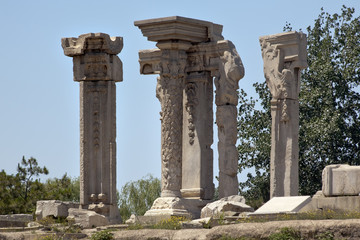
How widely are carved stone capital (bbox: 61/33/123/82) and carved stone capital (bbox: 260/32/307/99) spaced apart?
366 cm

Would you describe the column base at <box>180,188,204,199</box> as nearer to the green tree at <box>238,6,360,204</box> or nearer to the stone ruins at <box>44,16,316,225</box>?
the stone ruins at <box>44,16,316,225</box>

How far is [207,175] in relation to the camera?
26.8 m

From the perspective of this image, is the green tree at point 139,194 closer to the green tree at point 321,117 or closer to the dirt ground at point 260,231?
the green tree at point 321,117

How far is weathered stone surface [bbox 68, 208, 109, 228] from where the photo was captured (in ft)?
81.2

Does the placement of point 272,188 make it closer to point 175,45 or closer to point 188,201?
point 188,201

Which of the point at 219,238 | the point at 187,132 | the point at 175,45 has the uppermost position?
the point at 175,45

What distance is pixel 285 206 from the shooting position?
68.4 ft

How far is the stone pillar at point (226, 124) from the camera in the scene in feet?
85.3

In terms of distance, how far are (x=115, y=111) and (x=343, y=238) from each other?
11550 mm

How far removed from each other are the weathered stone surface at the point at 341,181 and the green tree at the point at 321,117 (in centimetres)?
1621

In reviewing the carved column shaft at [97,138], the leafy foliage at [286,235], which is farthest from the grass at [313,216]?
the carved column shaft at [97,138]

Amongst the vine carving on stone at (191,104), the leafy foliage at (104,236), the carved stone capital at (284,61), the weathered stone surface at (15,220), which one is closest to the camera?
the leafy foliage at (104,236)

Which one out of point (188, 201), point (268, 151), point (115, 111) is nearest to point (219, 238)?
point (188, 201)

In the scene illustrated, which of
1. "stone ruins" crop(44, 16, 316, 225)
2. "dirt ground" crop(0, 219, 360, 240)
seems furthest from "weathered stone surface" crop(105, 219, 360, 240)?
"stone ruins" crop(44, 16, 316, 225)
